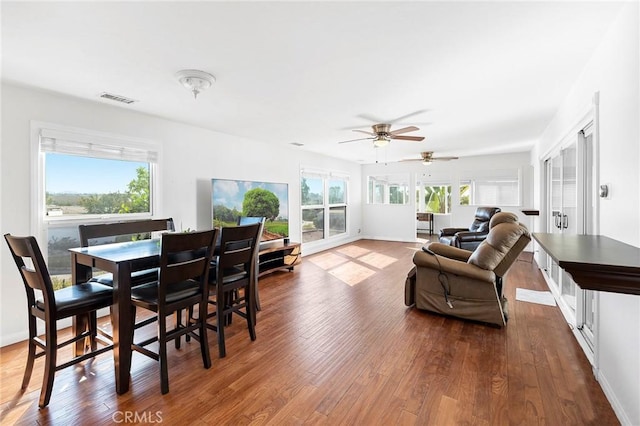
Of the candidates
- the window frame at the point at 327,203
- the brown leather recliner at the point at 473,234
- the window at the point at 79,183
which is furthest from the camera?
the window frame at the point at 327,203

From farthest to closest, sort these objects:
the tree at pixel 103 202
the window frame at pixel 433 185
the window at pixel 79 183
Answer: the window frame at pixel 433 185 < the tree at pixel 103 202 < the window at pixel 79 183

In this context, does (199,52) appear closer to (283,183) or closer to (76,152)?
(76,152)

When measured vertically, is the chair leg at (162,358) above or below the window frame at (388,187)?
below

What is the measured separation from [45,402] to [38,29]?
2.34 meters

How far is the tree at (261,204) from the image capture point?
16.1 feet

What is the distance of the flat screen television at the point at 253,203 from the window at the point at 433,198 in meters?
5.24

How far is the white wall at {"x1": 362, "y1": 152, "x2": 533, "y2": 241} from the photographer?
7.21 meters

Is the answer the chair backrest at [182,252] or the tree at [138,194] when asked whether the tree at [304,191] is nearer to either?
the tree at [138,194]

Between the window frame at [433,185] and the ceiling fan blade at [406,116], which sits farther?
the window frame at [433,185]

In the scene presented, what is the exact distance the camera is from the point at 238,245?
2.87 m

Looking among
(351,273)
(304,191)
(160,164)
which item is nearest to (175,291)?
(160,164)

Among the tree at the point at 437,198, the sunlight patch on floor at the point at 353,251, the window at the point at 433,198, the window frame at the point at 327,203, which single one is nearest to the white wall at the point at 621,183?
the sunlight patch on floor at the point at 353,251

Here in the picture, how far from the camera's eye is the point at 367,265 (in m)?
5.78

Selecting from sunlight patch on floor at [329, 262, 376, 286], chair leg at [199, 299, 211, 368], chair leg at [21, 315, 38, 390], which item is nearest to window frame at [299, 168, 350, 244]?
sunlight patch on floor at [329, 262, 376, 286]
